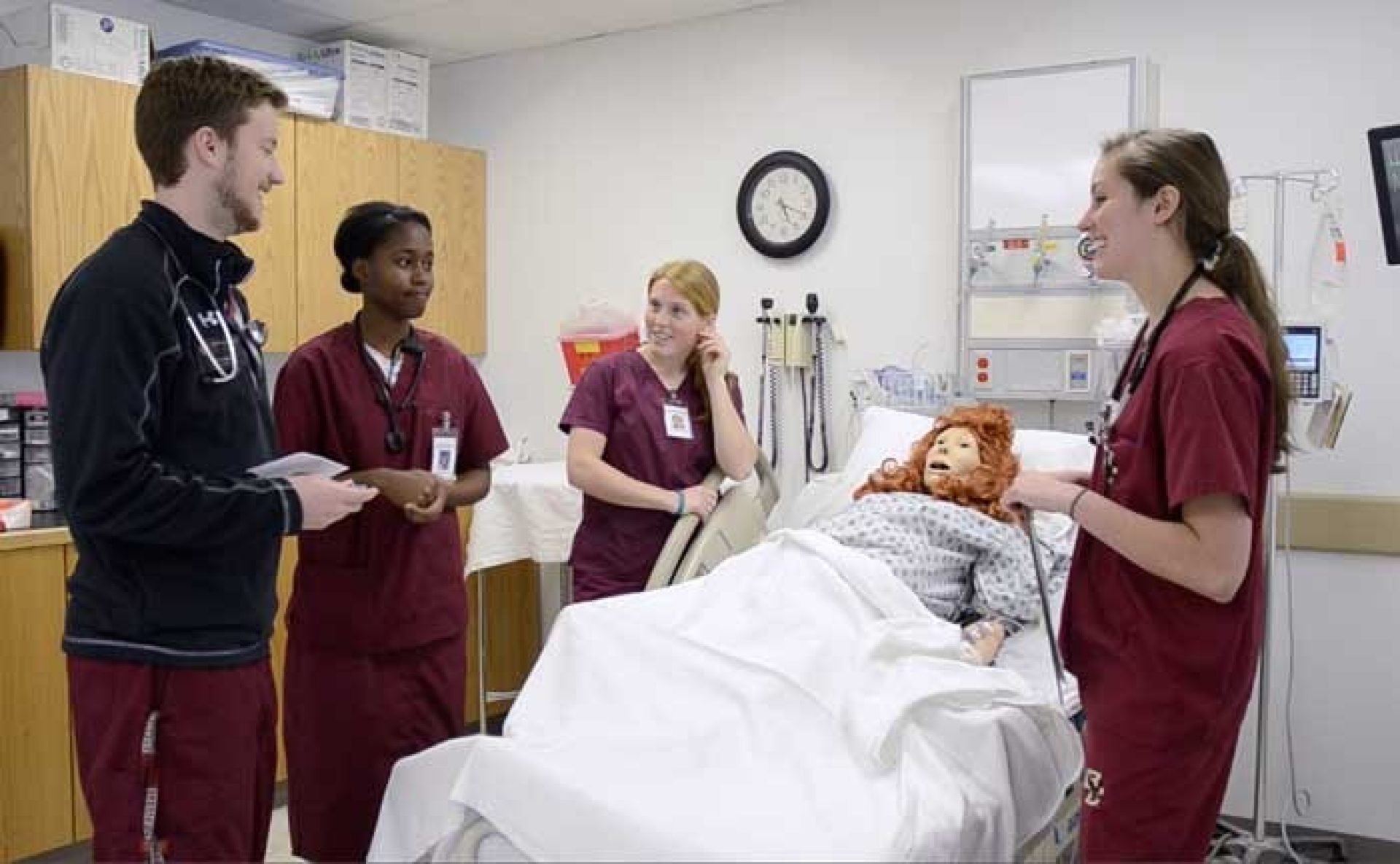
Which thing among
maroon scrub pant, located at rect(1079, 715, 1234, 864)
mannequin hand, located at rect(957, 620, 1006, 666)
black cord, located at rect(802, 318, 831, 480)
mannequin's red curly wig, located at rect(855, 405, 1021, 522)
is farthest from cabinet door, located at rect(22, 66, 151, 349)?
maroon scrub pant, located at rect(1079, 715, 1234, 864)

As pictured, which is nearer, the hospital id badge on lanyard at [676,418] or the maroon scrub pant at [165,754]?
the maroon scrub pant at [165,754]

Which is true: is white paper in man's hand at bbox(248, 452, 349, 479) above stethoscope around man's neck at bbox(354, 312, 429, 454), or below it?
below

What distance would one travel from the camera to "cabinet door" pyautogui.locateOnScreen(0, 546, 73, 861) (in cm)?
293

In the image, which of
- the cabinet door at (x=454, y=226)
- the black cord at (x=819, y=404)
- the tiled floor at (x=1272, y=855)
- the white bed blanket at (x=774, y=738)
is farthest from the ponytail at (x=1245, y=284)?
the cabinet door at (x=454, y=226)

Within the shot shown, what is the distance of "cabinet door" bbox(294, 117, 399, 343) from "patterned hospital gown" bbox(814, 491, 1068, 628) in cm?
207

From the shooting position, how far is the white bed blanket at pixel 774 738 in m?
1.55

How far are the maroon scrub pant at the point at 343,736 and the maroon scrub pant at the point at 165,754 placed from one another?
511 millimetres

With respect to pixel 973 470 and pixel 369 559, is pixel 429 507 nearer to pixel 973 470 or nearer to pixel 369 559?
pixel 369 559

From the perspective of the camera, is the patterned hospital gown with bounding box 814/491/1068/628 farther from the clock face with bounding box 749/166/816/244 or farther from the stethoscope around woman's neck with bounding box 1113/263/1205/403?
the clock face with bounding box 749/166/816/244

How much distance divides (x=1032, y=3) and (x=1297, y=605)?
5.76ft

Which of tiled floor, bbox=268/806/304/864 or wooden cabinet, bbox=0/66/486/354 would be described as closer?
tiled floor, bbox=268/806/304/864

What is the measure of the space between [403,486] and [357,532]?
0.48 ft

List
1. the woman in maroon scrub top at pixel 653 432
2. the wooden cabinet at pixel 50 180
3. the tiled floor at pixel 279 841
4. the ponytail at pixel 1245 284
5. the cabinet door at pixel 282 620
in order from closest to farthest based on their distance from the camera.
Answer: the ponytail at pixel 1245 284, the woman in maroon scrub top at pixel 653 432, the tiled floor at pixel 279 841, the wooden cabinet at pixel 50 180, the cabinet door at pixel 282 620

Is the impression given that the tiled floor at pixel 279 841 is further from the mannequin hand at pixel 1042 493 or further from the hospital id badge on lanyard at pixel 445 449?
the mannequin hand at pixel 1042 493
